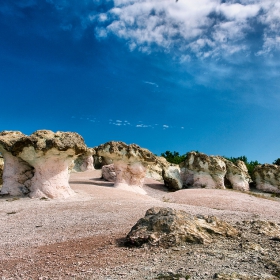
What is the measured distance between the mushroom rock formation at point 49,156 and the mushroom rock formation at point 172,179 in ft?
32.3

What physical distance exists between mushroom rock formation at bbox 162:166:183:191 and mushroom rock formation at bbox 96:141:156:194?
2.97 m

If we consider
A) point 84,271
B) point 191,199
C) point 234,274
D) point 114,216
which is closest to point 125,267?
point 84,271

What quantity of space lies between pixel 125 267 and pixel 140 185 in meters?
15.4

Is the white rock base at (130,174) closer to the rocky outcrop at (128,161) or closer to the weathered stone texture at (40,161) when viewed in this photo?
the rocky outcrop at (128,161)

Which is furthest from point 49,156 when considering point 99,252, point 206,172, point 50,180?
point 206,172

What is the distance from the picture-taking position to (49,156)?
46.2ft

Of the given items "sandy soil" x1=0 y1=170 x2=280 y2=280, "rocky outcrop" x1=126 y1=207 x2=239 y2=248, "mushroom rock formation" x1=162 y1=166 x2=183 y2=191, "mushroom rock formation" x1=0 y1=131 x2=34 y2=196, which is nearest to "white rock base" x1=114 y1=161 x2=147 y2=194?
"mushroom rock formation" x1=162 y1=166 x2=183 y2=191

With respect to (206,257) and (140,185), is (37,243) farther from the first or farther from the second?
(140,185)

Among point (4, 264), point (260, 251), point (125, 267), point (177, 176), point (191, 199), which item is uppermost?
point (177, 176)

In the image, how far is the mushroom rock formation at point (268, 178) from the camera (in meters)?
26.8

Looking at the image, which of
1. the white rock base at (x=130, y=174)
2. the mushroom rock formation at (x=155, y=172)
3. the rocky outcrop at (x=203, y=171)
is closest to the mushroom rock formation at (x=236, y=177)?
the rocky outcrop at (x=203, y=171)

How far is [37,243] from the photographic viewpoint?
7.37 m

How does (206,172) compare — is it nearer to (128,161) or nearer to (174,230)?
(128,161)

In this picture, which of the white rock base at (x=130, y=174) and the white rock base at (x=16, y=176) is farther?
the white rock base at (x=130, y=174)
